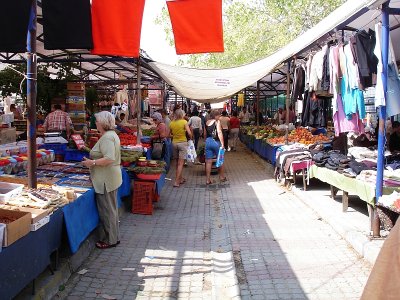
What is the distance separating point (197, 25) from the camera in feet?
22.7

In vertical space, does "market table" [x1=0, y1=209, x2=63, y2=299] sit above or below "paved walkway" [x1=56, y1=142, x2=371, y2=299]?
above

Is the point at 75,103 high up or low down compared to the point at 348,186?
up

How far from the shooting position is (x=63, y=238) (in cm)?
515

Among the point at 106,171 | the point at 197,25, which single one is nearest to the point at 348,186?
the point at 197,25

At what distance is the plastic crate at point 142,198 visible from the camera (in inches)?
325

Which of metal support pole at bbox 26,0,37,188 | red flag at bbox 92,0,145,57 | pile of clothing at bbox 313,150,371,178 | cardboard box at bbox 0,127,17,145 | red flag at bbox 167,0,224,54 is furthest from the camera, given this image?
cardboard box at bbox 0,127,17,145

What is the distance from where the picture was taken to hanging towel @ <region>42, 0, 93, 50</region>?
20.5ft

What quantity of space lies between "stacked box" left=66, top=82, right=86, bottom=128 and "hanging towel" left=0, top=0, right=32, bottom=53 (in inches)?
261

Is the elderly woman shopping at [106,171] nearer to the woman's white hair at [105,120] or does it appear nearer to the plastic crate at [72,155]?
the woman's white hair at [105,120]

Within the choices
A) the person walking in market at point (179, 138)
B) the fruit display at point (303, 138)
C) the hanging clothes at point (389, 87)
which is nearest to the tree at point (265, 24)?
the fruit display at point (303, 138)

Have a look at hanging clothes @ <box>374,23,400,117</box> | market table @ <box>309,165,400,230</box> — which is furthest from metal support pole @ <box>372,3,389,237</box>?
market table @ <box>309,165,400,230</box>

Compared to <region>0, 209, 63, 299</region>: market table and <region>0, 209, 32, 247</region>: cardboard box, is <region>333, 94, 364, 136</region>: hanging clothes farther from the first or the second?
<region>0, 209, 32, 247</region>: cardboard box

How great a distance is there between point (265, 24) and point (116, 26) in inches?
1016

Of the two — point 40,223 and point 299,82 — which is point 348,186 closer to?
point 299,82
